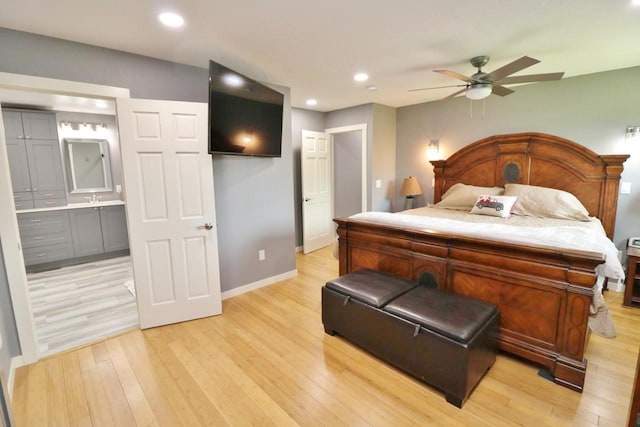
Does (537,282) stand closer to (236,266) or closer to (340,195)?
(236,266)

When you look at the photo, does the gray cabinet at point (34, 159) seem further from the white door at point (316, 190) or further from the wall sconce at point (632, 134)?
the wall sconce at point (632, 134)

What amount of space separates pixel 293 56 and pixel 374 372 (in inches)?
107

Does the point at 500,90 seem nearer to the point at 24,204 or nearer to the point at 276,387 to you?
the point at 276,387

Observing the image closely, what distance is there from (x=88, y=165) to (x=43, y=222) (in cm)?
111

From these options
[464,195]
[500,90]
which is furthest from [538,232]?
[464,195]

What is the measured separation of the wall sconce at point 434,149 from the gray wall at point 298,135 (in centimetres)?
193

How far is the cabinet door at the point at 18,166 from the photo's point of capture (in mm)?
4207

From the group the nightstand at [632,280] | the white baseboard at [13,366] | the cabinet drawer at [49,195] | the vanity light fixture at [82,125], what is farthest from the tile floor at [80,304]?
the nightstand at [632,280]

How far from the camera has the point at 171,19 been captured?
6.70ft

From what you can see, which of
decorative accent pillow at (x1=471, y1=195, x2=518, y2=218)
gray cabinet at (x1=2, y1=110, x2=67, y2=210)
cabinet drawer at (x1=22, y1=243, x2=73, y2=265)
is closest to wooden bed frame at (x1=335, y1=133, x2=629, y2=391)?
decorative accent pillow at (x1=471, y1=195, x2=518, y2=218)

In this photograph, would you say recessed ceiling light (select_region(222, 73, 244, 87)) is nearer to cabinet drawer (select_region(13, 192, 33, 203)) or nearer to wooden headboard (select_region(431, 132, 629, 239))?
wooden headboard (select_region(431, 132, 629, 239))

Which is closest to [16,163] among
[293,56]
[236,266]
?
[236,266]

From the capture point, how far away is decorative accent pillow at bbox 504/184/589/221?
3.21 metres

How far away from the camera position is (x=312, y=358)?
231cm
